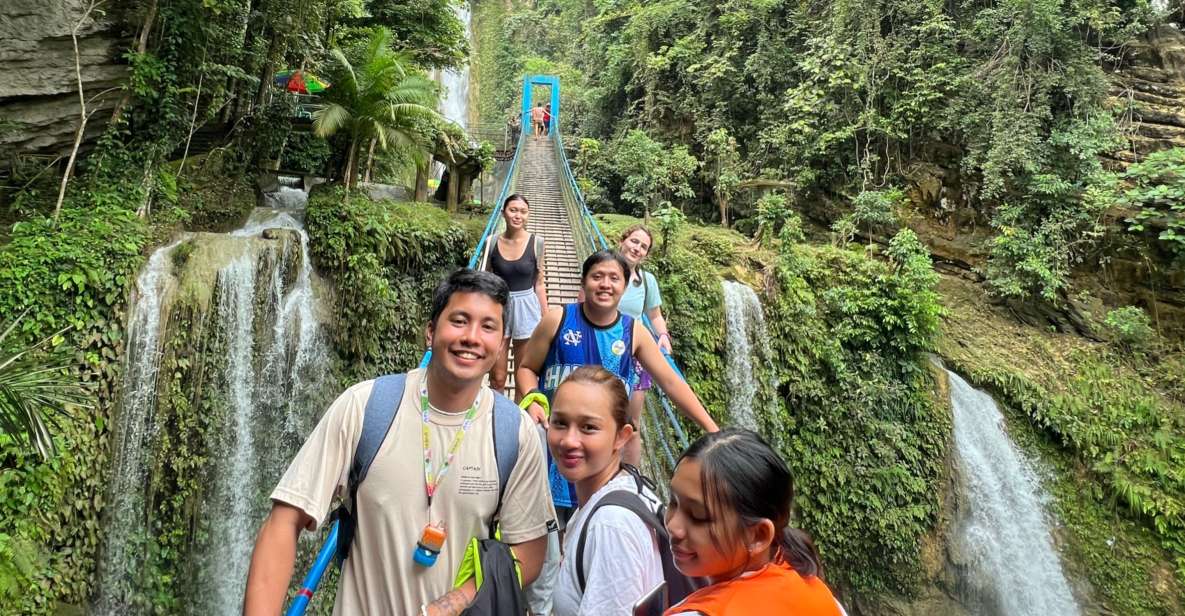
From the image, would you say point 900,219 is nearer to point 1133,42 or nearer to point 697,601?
→ point 1133,42

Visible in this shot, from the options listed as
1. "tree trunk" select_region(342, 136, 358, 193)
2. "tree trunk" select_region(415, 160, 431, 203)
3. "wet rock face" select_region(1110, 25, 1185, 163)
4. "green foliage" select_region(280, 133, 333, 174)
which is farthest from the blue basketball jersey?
"wet rock face" select_region(1110, 25, 1185, 163)

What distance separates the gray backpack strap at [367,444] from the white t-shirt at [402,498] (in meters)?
0.01

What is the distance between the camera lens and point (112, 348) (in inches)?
205

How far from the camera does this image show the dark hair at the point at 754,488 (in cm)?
106

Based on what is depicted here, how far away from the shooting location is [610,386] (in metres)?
1.43

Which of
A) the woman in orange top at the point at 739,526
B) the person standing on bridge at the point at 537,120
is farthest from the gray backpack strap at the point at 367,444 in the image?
the person standing on bridge at the point at 537,120

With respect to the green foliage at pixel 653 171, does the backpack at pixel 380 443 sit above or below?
below

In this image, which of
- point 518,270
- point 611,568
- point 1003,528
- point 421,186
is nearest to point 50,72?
point 421,186

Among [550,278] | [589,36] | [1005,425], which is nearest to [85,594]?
[550,278]

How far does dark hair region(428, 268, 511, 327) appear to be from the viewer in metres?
1.38

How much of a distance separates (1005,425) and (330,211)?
8946mm

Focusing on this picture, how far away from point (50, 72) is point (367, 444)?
22.5ft

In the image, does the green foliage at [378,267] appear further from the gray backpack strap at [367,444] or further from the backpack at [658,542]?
the backpack at [658,542]

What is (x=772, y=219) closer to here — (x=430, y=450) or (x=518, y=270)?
(x=518, y=270)
